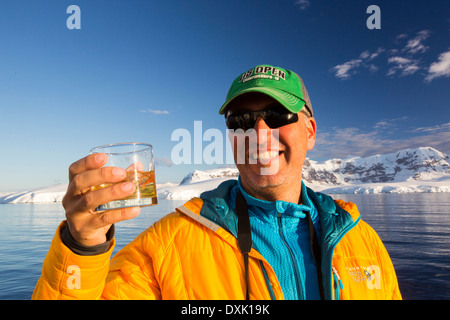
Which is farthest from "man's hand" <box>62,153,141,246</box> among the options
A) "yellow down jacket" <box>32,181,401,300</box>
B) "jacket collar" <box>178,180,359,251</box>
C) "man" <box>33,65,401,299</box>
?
"jacket collar" <box>178,180,359,251</box>

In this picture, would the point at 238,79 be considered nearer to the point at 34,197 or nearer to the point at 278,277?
the point at 278,277

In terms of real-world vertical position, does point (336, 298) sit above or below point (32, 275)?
above

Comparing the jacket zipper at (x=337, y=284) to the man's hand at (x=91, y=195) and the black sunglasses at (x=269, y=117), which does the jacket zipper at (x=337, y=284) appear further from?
the man's hand at (x=91, y=195)

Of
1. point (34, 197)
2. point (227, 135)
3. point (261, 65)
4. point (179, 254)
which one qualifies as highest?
point (261, 65)

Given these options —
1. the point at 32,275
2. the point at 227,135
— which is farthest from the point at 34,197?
the point at 227,135

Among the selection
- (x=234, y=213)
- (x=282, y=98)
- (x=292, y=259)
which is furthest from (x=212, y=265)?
(x=282, y=98)

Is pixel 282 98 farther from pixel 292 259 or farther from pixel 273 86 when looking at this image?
pixel 292 259

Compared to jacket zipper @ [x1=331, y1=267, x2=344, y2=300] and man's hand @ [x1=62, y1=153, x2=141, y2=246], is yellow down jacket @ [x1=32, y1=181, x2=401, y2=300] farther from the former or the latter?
man's hand @ [x1=62, y1=153, x2=141, y2=246]
